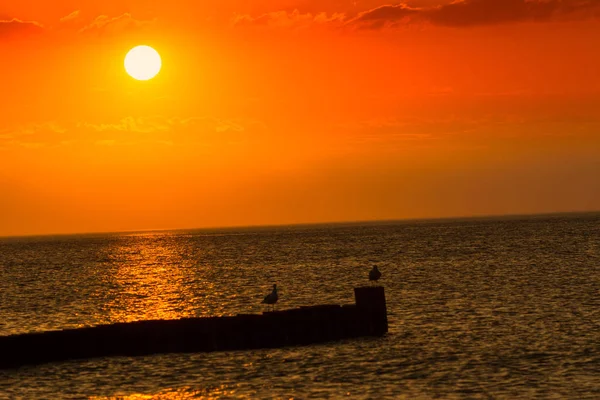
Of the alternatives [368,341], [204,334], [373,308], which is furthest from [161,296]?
[368,341]

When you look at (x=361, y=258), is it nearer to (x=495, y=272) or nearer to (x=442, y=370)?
(x=495, y=272)

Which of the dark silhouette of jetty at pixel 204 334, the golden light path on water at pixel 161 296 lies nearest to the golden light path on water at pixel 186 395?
the dark silhouette of jetty at pixel 204 334

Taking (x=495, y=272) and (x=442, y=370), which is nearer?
(x=442, y=370)

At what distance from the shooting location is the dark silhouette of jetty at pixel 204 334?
1512 inches

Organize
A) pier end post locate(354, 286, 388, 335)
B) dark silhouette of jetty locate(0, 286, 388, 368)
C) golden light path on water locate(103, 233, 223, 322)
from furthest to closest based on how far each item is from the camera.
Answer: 1. golden light path on water locate(103, 233, 223, 322)
2. pier end post locate(354, 286, 388, 335)
3. dark silhouette of jetty locate(0, 286, 388, 368)

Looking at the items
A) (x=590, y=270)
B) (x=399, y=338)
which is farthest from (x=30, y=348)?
(x=590, y=270)

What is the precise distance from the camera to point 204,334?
40.8 metres

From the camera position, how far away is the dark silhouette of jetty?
38406 mm

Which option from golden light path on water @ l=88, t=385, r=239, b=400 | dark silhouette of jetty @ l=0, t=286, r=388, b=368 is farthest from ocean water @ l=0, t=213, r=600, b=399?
dark silhouette of jetty @ l=0, t=286, r=388, b=368

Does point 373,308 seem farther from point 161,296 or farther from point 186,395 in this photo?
point 161,296

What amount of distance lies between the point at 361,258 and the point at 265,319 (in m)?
85.5

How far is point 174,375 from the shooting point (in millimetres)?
35625

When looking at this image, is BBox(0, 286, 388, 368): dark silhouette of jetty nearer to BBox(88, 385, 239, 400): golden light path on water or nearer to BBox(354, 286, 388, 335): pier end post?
BBox(354, 286, 388, 335): pier end post

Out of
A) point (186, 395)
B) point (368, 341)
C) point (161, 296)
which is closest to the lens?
point (186, 395)
